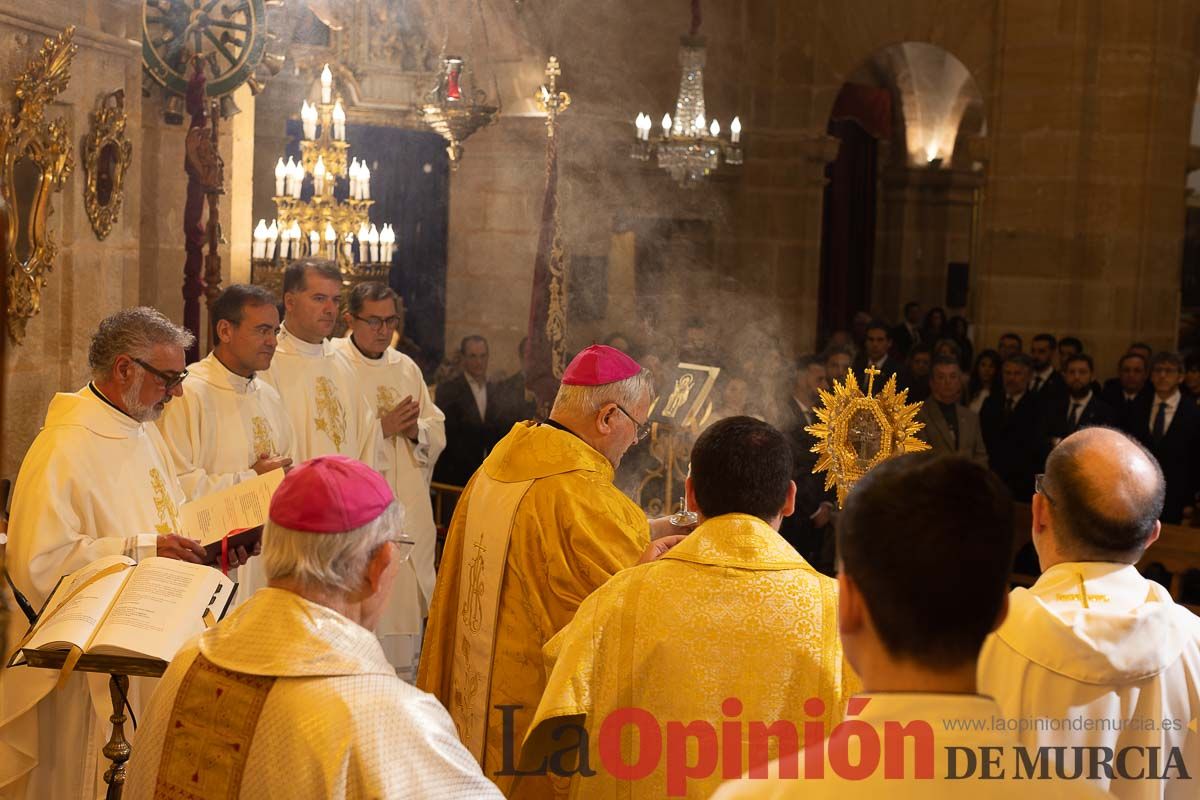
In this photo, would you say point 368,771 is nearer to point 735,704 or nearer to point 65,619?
point 735,704


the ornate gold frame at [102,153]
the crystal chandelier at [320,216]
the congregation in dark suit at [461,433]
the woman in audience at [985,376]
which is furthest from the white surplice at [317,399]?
the woman in audience at [985,376]

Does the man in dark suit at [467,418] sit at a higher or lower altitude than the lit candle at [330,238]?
lower

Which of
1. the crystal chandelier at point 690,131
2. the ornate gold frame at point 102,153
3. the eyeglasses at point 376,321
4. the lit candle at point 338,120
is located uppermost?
the crystal chandelier at point 690,131

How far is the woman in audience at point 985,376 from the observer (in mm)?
10758

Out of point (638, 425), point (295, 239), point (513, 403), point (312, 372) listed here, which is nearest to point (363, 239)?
point (295, 239)

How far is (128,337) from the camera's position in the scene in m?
4.51

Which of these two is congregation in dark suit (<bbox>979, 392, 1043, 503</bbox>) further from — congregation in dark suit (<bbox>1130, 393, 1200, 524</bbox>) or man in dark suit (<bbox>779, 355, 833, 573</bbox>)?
man in dark suit (<bbox>779, 355, 833, 573</bbox>)

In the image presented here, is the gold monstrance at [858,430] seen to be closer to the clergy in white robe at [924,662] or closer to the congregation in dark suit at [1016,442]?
the clergy in white robe at [924,662]

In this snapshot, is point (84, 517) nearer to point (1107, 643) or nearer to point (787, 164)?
point (1107, 643)

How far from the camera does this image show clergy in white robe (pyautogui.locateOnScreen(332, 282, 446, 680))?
7004 mm

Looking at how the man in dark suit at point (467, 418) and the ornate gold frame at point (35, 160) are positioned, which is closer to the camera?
the ornate gold frame at point (35, 160)

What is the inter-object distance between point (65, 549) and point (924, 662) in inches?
127

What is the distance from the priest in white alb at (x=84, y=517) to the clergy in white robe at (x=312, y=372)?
1.85 m

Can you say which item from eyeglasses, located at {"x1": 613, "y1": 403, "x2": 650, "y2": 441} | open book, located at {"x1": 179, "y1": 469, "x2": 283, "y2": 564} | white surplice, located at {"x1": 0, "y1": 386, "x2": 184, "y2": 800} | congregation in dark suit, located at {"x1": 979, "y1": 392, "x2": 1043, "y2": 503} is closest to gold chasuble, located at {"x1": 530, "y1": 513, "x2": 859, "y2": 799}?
eyeglasses, located at {"x1": 613, "y1": 403, "x2": 650, "y2": 441}
